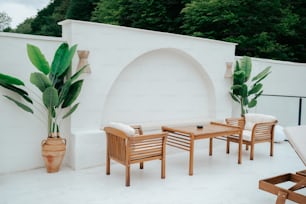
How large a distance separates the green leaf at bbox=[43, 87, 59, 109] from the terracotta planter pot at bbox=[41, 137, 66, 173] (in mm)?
588

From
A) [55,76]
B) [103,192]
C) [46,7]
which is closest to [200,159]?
[103,192]

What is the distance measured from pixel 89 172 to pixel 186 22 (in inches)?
491

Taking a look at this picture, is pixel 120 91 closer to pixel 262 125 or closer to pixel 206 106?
pixel 206 106

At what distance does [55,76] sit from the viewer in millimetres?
4613

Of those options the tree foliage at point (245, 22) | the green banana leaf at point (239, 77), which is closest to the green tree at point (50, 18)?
the tree foliage at point (245, 22)

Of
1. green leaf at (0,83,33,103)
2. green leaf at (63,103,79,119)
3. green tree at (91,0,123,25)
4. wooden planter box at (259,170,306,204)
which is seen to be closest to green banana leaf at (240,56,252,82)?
wooden planter box at (259,170,306,204)

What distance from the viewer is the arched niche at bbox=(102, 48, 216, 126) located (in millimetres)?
5723

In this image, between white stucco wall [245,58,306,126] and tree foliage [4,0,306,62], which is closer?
white stucco wall [245,58,306,126]

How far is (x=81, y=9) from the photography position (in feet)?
72.2

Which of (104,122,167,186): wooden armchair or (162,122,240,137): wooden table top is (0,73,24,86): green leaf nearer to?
(104,122,167,186): wooden armchair

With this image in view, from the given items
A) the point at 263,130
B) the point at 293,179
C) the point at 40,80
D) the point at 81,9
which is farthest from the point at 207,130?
the point at 81,9

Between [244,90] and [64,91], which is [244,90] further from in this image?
[64,91]

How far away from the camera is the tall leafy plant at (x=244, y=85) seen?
279 inches

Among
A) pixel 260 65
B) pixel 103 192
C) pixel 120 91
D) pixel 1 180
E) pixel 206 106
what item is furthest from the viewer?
pixel 260 65
